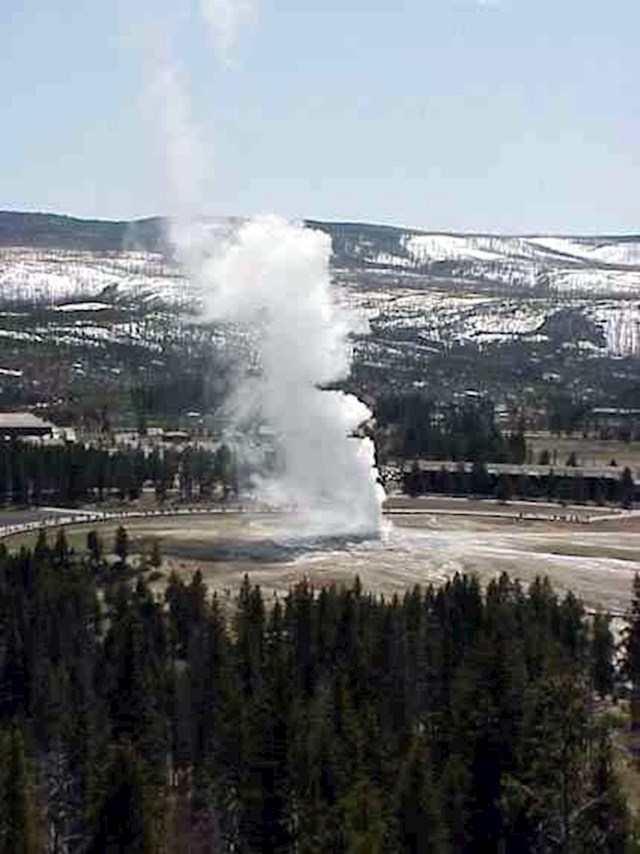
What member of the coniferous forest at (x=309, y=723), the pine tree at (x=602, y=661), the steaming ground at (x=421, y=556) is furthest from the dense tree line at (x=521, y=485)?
the pine tree at (x=602, y=661)

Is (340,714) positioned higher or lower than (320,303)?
lower

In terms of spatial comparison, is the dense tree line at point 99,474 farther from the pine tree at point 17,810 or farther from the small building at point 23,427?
the pine tree at point 17,810

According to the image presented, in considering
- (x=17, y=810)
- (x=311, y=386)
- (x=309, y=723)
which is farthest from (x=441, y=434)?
(x=17, y=810)

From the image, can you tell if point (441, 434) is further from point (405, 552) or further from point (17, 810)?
point (17, 810)

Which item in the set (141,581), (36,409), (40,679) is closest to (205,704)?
(40,679)

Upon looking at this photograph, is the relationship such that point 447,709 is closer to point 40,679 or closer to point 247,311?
point 40,679

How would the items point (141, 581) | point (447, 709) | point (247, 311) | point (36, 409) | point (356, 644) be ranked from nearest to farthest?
point (447, 709) < point (356, 644) < point (141, 581) < point (247, 311) < point (36, 409)

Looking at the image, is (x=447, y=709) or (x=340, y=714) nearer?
(x=340, y=714)
